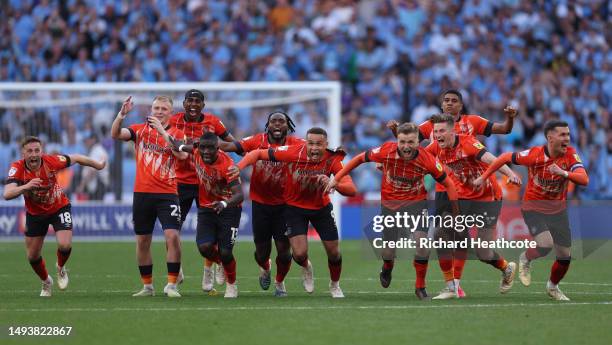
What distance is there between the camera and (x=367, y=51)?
98.9 ft

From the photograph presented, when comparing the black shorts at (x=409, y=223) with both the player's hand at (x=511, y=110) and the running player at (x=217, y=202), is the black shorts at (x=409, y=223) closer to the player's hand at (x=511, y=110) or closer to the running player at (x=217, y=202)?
the player's hand at (x=511, y=110)

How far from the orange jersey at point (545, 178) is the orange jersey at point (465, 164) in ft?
2.31

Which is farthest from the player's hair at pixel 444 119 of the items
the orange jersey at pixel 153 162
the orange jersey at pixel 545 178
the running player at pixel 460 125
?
the orange jersey at pixel 153 162

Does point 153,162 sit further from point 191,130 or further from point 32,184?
point 32,184

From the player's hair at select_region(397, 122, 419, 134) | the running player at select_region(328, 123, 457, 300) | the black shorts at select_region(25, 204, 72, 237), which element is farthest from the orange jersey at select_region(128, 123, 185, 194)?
the player's hair at select_region(397, 122, 419, 134)

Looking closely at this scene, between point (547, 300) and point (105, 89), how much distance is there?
14.6 meters

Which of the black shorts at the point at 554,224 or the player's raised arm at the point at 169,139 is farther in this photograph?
the player's raised arm at the point at 169,139

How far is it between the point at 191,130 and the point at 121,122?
4.95 feet

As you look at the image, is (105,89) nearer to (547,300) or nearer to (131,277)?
(131,277)

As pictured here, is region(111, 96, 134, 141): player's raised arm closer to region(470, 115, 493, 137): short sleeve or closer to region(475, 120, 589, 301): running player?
region(475, 120, 589, 301): running player

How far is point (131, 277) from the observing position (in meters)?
17.4

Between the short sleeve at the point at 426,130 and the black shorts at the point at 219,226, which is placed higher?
the short sleeve at the point at 426,130

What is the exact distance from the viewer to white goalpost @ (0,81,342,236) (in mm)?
25844

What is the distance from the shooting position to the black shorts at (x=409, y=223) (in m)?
13.8
